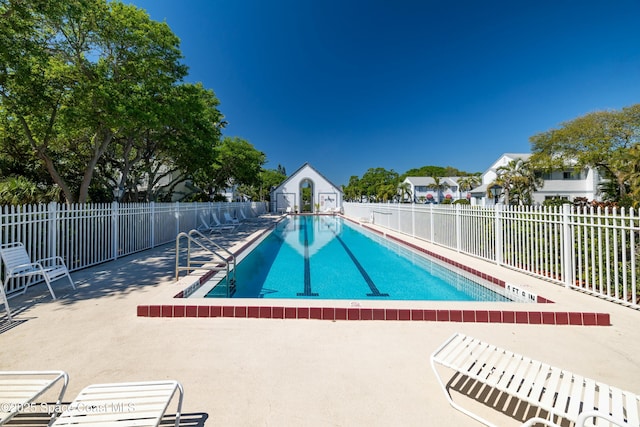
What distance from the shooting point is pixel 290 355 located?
277 cm

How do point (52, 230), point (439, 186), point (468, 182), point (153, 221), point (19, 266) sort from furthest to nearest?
point (439, 186)
point (468, 182)
point (153, 221)
point (52, 230)
point (19, 266)

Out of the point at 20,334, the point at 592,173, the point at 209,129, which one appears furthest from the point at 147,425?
the point at 592,173

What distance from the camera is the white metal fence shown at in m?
4.04

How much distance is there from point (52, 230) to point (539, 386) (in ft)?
24.5

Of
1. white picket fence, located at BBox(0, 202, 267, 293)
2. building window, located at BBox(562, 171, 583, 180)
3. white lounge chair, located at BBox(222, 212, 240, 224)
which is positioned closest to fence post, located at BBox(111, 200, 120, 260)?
white picket fence, located at BBox(0, 202, 267, 293)

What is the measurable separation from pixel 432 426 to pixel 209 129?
1513cm

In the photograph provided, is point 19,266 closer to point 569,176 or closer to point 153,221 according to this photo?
point 153,221

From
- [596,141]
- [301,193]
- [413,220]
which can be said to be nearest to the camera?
[413,220]

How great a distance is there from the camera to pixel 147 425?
4.93ft

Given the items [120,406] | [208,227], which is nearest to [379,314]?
[120,406]

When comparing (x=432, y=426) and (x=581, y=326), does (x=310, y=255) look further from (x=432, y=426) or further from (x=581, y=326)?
(x=432, y=426)

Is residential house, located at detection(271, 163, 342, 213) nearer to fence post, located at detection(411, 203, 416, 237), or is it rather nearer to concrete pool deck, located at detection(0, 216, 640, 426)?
fence post, located at detection(411, 203, 416, 237)

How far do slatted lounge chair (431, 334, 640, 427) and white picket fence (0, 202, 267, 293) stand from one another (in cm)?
635

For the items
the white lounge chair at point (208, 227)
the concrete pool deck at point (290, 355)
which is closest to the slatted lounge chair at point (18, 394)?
the concrete pool deck at point (290, 355)
